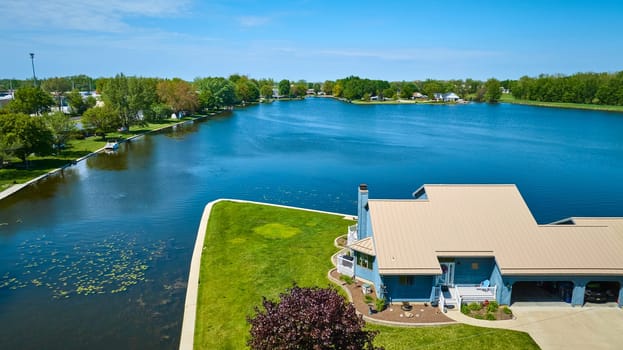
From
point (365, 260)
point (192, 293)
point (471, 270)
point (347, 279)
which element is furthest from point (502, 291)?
point (192, 293)

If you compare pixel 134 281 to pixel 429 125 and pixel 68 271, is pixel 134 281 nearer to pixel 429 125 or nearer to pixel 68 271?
pixel 68 271

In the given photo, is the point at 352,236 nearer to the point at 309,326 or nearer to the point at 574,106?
the point at 309,326

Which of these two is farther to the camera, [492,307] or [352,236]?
[352,236]

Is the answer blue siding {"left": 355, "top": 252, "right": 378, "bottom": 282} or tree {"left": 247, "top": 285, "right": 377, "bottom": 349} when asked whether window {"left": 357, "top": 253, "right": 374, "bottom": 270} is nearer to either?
blue siding {"left": 355, "top": 252, "right": 378, "bottom": 282}

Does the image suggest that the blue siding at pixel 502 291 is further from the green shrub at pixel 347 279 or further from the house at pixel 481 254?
the green shrub at pixel 347 279

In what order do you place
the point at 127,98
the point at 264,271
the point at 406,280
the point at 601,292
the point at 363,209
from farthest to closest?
the point at 127,98 < the point at 363,209 < the point at 264,271 < the point at 601,292 < the point at 406,280

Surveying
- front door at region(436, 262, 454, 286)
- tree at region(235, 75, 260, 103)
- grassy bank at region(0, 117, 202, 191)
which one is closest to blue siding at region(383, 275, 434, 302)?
front door at region(436, 262, 454, 286)

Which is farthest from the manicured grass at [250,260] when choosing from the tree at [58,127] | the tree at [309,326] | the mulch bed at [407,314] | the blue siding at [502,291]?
the tree at [58,127]
